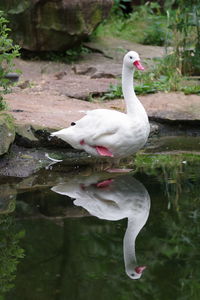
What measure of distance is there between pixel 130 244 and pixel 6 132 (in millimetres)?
2342

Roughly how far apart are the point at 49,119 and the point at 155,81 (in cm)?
248

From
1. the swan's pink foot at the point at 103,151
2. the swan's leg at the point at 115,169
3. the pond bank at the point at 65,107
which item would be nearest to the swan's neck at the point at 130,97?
the swan's pink foot at the point at 103,151

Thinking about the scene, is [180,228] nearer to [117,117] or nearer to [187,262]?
[187,262]

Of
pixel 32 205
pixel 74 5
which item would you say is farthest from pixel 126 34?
pixel 32 205

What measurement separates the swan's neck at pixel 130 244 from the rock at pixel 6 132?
180cm

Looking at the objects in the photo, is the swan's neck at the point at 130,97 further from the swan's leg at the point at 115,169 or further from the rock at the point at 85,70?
the rock at the point at 85,70

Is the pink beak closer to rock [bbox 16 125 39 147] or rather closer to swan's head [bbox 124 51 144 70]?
swan's head [bbox 124 51 144 70]

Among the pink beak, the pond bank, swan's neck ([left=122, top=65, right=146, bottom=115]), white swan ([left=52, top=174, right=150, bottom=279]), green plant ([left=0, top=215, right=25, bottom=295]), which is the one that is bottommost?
the pond bank

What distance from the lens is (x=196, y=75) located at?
10062mm

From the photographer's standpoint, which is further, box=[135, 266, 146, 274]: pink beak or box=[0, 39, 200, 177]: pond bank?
box=[0, 39, 200, 177]: pond bank

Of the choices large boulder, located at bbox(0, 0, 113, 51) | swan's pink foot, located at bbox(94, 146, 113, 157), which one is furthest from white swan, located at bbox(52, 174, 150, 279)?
large boulder, located at bbox(0, 0, 113, 51)

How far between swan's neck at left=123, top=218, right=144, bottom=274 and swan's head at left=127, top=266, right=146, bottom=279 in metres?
0.02

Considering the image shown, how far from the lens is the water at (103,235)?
422 centimetres

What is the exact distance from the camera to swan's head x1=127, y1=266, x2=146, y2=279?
14.3 ft
